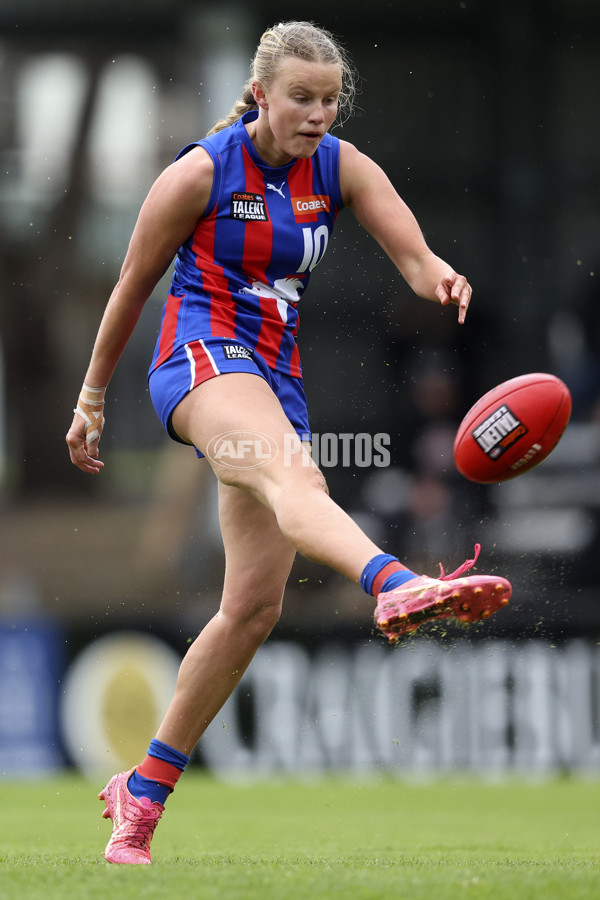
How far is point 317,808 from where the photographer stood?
18.7 feet

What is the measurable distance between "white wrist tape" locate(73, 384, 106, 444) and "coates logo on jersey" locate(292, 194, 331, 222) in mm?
733

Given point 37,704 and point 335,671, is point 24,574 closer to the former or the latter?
point 37,704

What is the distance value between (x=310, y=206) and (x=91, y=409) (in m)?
0.82

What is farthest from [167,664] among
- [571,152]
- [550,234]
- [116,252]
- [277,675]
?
[571,152]

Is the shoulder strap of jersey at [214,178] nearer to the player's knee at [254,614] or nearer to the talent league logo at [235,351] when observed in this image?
the talent league logo at [235,351]

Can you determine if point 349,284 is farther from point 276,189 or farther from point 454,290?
point 454,290

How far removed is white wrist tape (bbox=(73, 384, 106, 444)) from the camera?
3.67 m

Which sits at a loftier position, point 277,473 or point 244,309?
point 244,309

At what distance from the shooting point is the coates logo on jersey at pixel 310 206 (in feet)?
11.3

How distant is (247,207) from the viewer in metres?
3.38

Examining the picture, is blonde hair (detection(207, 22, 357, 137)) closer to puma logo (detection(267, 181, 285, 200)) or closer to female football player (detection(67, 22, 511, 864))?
female football player (detection(67, 22, 511, 864))

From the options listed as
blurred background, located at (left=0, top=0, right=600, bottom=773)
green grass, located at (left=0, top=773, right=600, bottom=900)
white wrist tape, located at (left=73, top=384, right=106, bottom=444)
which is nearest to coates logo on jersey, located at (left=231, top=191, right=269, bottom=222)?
white wrist tape, located at (left=73, top=384, right=106, bottom=444)

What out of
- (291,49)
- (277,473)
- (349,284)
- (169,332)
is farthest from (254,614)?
(349,284)

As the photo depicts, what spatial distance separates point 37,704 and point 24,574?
5.97 ft
